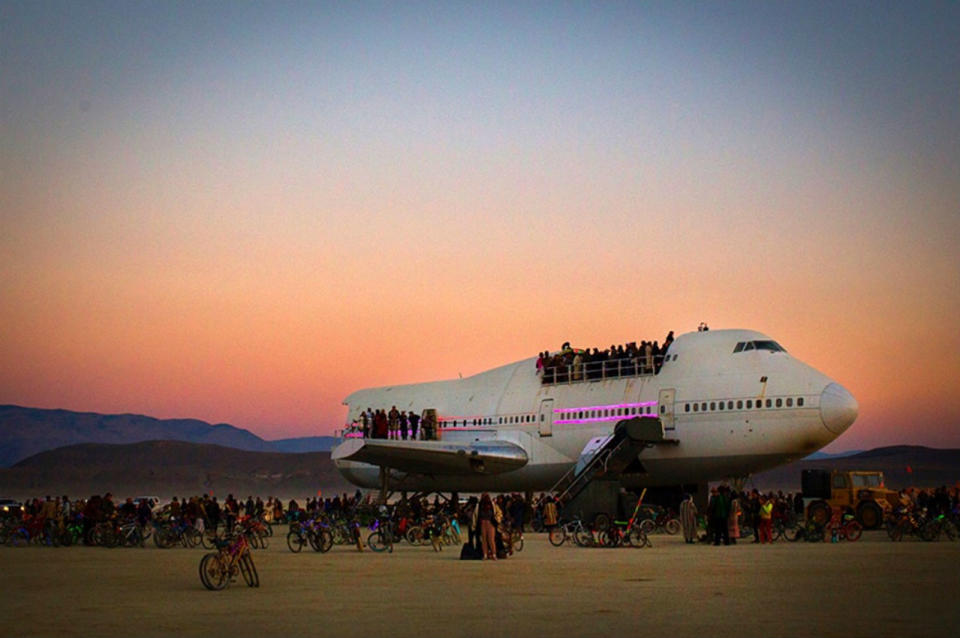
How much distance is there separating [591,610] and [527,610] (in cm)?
85

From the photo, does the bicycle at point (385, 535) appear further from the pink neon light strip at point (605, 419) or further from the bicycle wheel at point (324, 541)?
the pink neon light strip at point (605, 419)

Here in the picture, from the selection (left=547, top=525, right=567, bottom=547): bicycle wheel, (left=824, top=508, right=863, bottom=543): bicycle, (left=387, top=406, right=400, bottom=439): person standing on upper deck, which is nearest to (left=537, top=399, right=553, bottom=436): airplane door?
(left=387, top=406, right=400, bottom=439): person standing on upper deck

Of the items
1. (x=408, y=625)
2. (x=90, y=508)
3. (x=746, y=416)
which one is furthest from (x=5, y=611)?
(x=746, y=416)

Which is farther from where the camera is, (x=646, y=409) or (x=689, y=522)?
(x=646, y=409)

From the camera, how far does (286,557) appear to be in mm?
27219

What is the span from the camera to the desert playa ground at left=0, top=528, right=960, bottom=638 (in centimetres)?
1362

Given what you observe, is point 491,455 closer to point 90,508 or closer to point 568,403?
point 568,403

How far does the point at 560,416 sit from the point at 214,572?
25277mm

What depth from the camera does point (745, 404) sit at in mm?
37062

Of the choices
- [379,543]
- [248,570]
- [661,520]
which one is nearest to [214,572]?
[248,570]

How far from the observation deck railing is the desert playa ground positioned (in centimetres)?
1396

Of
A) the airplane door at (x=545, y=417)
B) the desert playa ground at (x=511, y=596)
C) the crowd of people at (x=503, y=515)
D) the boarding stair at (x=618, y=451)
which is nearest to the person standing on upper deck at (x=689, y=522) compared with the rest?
the crowd of people at (x=503, y=515)

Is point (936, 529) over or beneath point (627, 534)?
over

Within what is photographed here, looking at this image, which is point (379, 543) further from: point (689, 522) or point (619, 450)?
point (619, 450)
